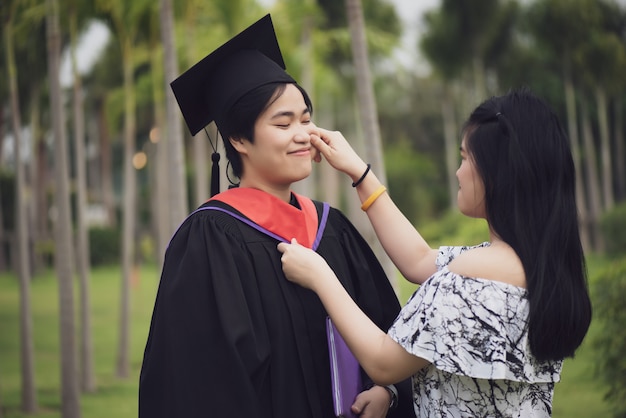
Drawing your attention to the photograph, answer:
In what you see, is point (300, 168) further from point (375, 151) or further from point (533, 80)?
point (533, 80)

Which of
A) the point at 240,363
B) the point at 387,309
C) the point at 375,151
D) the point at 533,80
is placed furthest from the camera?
the point at 533,80

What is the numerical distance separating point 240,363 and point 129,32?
1090 centimetres

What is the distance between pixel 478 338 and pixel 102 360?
48.6 ft

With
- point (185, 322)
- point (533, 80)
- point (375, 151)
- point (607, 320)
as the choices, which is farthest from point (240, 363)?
point (533, 80)

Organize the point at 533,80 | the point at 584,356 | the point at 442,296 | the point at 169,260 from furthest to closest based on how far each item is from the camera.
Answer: the point at 533,80 < the point at 584,356 < the point at 169,260 < the point at 442,296

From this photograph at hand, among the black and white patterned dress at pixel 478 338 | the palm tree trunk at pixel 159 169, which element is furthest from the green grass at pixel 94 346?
A: the black and white patterned dress at pixel 478 338

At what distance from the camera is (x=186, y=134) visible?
3978 centimetres

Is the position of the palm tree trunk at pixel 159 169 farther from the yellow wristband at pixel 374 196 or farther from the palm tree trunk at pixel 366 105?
the palm tree trunk at pixel 366 105

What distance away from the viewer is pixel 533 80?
114 ft

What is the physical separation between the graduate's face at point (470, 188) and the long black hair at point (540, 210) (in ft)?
0.10

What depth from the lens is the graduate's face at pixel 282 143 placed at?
300cm

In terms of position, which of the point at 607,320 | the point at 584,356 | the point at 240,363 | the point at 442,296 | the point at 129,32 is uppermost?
the point at 129,32

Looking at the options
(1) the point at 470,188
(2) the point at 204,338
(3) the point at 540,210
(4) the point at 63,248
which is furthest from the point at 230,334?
(4) the point at 63,248

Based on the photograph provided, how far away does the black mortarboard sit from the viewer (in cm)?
306
